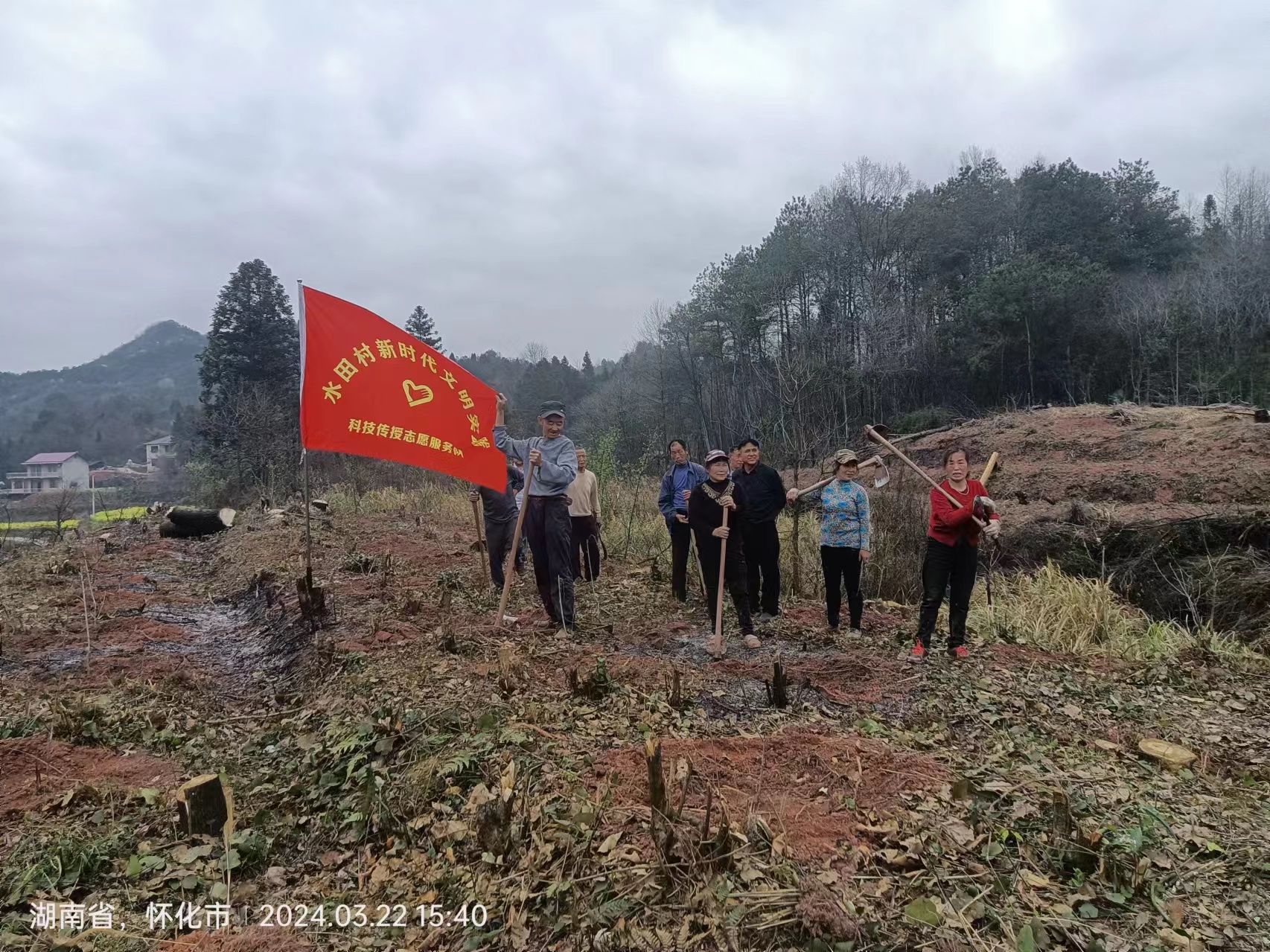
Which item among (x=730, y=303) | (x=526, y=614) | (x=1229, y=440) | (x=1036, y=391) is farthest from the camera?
(x=730, y=303)

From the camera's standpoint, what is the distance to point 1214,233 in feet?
96.5

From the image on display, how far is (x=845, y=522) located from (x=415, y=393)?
11.9 ft

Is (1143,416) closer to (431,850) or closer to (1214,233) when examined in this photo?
(431,850)

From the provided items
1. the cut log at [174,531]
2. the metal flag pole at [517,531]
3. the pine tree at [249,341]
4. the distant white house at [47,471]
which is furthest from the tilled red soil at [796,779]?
the distant white house at [47,471]

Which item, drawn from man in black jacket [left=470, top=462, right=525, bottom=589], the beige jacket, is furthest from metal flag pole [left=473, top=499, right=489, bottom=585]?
the beige jacket

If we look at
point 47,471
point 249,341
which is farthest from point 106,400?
point 249,341

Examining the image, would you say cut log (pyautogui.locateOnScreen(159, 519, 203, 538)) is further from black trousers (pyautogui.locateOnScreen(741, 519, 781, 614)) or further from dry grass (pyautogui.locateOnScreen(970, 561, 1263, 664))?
dry grass (pyautogui.locateOnScreen(970, 561, 1263, 664))

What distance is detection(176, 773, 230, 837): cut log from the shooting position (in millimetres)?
2930

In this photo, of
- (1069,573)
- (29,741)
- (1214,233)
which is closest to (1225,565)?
(1069,573)

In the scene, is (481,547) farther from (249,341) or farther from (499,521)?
(249,341)

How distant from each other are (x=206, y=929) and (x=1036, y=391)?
2827 cm

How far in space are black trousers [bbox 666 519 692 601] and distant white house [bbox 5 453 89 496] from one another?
182ft

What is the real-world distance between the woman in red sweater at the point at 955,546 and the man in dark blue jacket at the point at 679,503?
237 centimetres

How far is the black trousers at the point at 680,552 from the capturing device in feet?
22.2
